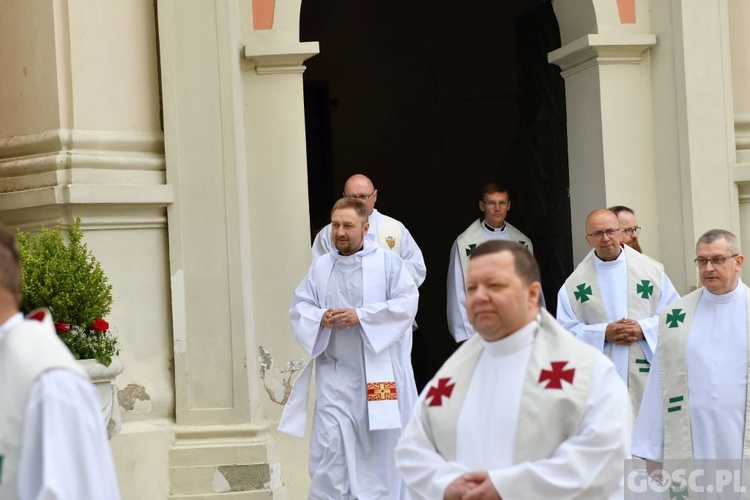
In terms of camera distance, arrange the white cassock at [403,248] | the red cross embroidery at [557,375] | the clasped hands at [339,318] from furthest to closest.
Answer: the white cassock at [403,248]
the clasped hands at [339,318]
the red cross embroidery at [557,375]

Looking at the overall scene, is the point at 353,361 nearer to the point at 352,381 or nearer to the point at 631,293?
the point at 352,381

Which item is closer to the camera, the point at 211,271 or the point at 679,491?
the point at 679,491

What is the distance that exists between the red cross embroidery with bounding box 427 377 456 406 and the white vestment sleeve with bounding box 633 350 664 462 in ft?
9.14

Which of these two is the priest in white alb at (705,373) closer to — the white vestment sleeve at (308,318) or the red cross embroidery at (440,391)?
the white vestment sleeve at (308,318)

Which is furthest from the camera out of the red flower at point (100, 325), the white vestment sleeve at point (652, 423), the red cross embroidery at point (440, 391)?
the red flower at point (100, 325)

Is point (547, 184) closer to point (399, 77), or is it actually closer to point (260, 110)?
point (260, 110)

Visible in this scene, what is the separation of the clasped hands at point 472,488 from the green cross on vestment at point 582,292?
4108 millimetres

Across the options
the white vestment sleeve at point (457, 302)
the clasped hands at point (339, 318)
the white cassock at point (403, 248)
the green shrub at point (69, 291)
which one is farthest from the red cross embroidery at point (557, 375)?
the white vestment sleeve at point (457, 302)

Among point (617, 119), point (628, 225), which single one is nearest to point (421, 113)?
point (617, 119)

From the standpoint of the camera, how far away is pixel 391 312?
794cm

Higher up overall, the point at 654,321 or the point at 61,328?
the point at 61,328

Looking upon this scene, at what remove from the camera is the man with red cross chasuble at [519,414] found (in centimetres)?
407

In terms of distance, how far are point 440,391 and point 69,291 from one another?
3483 millimetres

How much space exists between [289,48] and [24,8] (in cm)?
169
